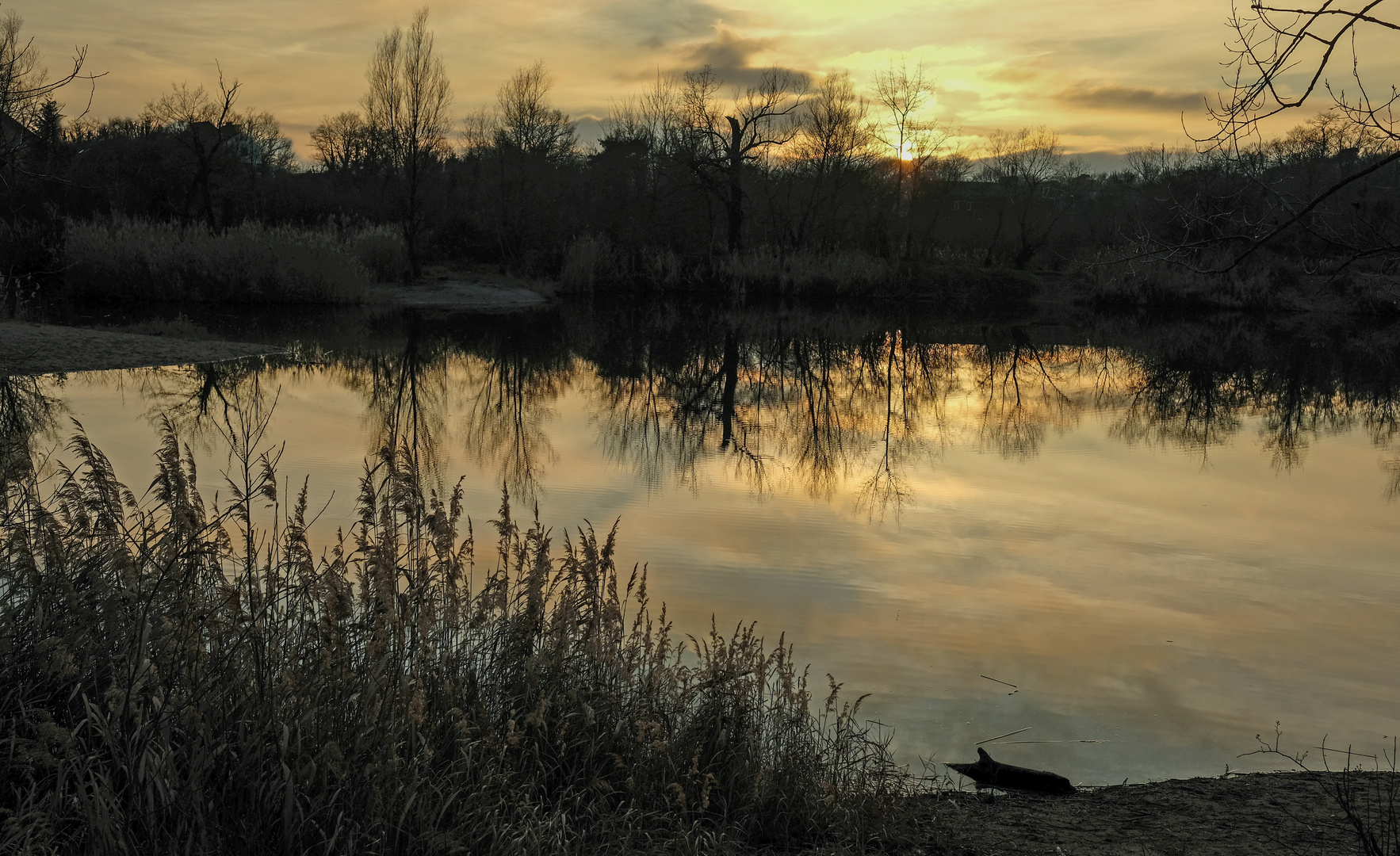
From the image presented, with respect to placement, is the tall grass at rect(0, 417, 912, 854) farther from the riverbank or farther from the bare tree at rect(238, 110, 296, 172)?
the bare tree at rect(238, 110, 296, 172)

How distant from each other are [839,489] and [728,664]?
6313 mm

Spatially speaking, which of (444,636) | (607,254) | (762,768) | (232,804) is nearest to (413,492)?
(444,636)

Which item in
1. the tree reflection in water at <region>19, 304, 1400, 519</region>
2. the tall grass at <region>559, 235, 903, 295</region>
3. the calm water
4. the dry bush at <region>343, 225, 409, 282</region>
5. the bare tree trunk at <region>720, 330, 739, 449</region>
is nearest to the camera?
the calm water

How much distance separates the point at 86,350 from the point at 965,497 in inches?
509

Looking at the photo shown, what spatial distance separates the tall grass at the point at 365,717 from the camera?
8.93ft

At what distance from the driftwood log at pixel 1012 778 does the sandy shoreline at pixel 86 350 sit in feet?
48.6

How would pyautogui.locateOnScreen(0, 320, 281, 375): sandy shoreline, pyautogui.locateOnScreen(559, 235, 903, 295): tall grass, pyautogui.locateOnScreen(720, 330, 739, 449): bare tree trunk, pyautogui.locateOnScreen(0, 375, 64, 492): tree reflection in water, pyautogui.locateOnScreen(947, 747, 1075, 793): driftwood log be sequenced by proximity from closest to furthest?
pyautogui.locateOnScreen(947, 747, 1075, 793): driftwood log, pyautogui.locateOnScreen(0, 375, 64, 492): tree reflection in water, pyautogui.locateOnScreen(720, 330, 739, 449): bare tree trunk, pyautogui.locateOnScreen(0, 320, 281, 375): sandy shoreline, pyautogui.locateOnScreen(559, 235, 903, 295): tall grass

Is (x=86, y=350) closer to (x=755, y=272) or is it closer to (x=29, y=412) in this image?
(x=29, y=412)

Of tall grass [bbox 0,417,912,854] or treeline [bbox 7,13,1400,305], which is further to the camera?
treeline [bbox 7,13,1400,305]

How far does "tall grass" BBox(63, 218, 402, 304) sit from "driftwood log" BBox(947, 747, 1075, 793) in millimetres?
24486

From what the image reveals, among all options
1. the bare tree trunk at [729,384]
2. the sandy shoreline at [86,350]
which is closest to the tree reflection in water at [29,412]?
the sandy shoreline at [86,350]

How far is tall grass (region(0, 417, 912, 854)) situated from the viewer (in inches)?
107

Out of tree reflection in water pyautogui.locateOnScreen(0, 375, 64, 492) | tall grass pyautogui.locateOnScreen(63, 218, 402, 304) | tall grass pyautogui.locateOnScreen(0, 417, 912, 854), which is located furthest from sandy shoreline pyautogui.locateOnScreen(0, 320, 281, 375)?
tall grass pyautogui.locateOnScreen(0, 417, 912, 854)

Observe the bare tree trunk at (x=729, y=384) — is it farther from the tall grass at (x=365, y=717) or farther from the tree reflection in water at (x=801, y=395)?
the tall grass at (x=365, y=717)
